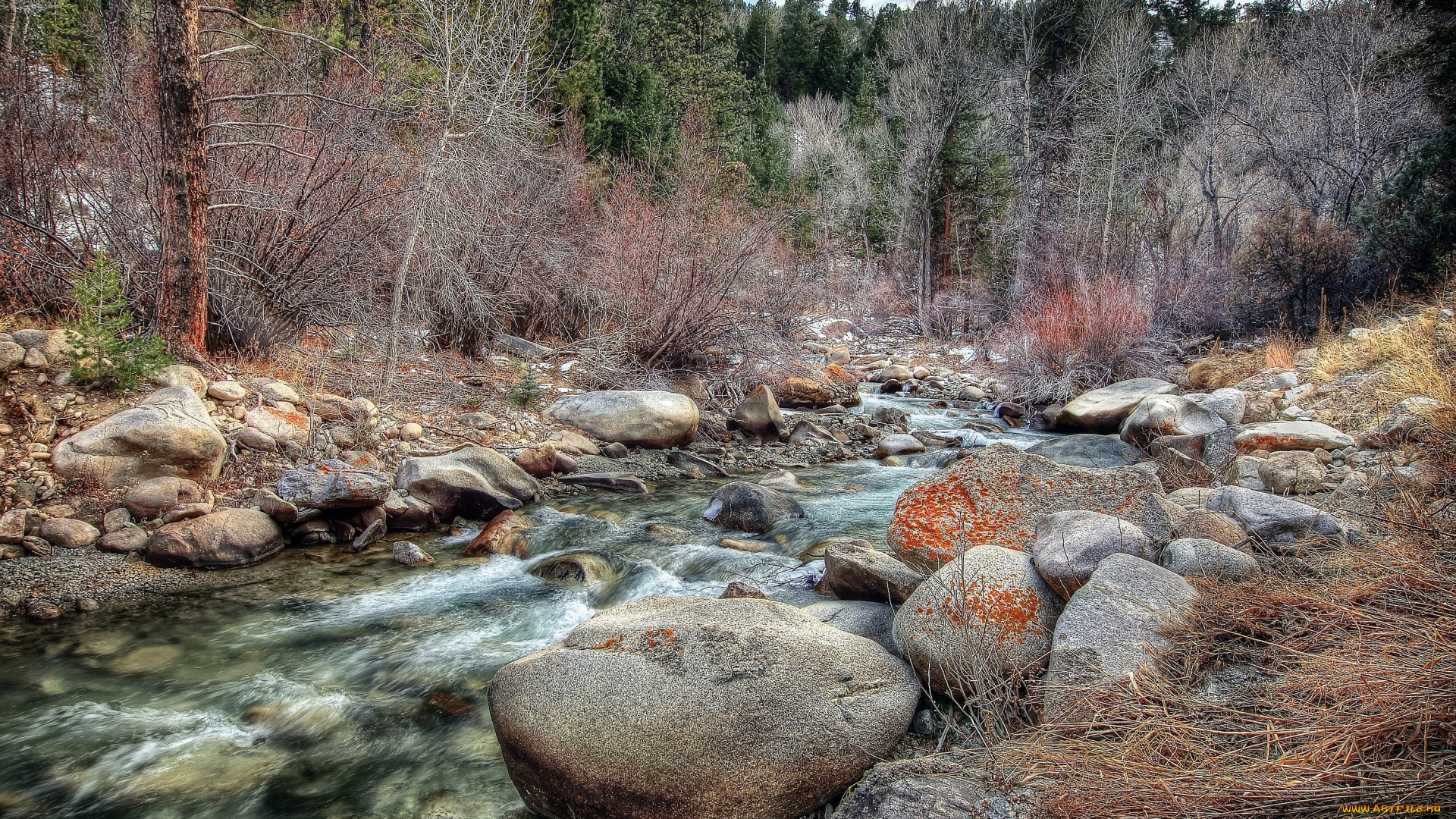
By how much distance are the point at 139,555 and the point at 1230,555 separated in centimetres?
650

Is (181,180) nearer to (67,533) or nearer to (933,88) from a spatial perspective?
(67,533)

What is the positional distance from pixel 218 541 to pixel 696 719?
425 centimetres

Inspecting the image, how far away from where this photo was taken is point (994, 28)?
2284 cm

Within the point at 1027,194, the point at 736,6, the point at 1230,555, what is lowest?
the point at 1230,555

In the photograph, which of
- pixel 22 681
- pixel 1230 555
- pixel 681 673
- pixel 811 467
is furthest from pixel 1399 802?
pixel 811 467

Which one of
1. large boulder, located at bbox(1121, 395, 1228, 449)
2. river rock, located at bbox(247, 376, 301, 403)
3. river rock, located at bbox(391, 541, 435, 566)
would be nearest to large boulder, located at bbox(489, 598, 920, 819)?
river rock, located at bbox(391, 541, 435, 566)

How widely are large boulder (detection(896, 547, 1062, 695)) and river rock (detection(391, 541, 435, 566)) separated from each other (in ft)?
12.1

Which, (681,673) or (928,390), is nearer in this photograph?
(681,673)

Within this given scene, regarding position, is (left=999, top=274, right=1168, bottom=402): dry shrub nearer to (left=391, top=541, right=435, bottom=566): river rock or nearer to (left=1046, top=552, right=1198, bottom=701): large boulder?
(left=1046, top=552, right=1198, bottom=701): large boulder

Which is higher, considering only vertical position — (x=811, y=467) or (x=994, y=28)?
(x=994, y=28)

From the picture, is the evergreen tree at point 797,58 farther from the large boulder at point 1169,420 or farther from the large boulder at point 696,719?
the large boulder at point 696,719

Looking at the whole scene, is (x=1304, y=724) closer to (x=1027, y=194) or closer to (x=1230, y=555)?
(x=1230, y=555)

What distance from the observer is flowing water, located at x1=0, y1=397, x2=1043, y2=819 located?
3.08 m

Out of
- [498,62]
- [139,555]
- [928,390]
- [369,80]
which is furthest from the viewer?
[928,390]
